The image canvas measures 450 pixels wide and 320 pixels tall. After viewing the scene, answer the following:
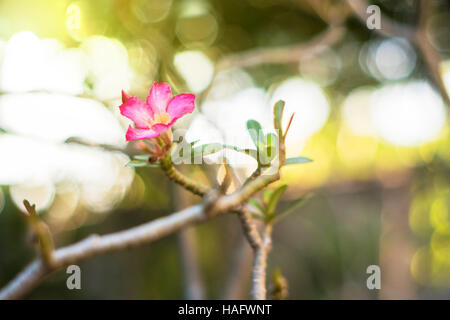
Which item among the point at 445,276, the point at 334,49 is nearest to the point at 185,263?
the point at 334,49

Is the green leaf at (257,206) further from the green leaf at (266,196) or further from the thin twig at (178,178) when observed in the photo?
the thin twig at (178,178)

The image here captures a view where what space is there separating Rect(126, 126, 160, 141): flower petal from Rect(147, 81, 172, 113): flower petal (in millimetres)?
34

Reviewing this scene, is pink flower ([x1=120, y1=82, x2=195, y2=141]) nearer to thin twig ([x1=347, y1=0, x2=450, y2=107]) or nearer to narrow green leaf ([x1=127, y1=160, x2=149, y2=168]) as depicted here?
narrow green leaf ([x1=127, y1=160, x2=149, y2=168])

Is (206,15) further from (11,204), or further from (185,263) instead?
(11,204)

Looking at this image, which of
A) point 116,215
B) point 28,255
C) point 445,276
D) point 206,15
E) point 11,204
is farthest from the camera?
point 445,276

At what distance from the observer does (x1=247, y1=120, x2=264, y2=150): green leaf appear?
1.65 ft

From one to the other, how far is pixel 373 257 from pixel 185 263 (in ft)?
6.03

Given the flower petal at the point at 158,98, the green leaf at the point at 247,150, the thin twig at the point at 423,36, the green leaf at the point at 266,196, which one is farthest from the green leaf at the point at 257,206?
the thin twig at the point at 423,36

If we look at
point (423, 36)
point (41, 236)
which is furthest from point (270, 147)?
point (423, 36)

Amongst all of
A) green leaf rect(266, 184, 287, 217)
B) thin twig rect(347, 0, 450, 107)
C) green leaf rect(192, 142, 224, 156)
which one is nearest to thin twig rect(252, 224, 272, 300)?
green leaf rect(266, 184, 287, 217)

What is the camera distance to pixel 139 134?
432 millimetres

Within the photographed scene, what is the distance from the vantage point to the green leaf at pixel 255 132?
0.50m

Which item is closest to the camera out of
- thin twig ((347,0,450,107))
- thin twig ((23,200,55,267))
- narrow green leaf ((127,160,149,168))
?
thin twig ((23,200,55,267))
